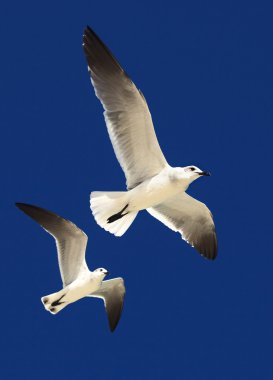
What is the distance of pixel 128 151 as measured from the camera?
12.6m

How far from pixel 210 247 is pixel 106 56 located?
3709 mm

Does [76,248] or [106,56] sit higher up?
[106,56]

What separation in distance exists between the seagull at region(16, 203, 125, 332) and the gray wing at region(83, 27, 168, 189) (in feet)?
6.83

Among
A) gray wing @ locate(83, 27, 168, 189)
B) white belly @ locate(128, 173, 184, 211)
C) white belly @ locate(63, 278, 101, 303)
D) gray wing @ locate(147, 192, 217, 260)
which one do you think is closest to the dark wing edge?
white belly @ locate(63, 278, 101, 303)

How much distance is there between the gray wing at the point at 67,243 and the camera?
14250 mm

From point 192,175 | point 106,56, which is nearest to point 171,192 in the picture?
point 192,175

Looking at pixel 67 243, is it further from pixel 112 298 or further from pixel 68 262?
pixel 112 298

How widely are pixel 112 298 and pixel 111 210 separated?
286 centimetres

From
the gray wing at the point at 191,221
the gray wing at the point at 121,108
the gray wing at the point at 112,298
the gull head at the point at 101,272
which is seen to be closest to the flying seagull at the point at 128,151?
the gray wing at the point at 121,108

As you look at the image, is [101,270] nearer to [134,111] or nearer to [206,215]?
[206,215]

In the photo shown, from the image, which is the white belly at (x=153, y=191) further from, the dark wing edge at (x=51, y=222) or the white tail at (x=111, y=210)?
the dark wing edge at (x=51, y=222)

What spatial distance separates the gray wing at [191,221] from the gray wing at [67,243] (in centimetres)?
111

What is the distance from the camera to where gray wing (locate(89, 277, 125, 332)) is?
1517 centimetres

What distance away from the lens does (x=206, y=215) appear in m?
14.0
